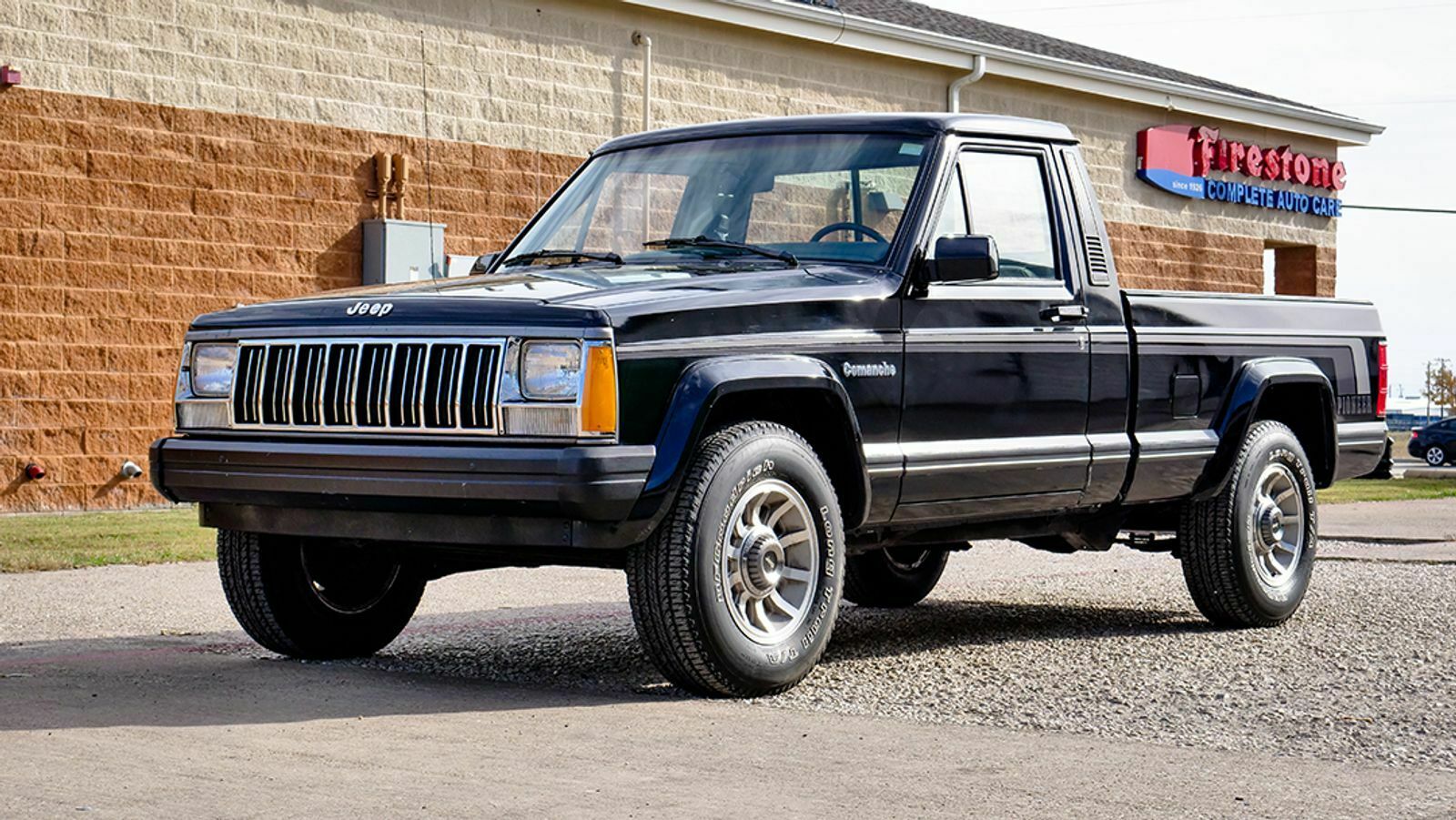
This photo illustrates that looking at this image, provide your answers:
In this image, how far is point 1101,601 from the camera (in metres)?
10.3

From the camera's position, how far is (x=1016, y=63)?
25.7 m

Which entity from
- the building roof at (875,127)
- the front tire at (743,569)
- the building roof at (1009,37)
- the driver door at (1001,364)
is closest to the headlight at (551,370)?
the front tire at (743,569)

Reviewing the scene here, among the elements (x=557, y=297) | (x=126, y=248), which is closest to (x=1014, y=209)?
(x=557, y=297)

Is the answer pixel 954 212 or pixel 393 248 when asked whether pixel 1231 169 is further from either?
pixel 954 212

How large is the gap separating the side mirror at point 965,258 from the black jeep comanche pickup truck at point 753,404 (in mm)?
13

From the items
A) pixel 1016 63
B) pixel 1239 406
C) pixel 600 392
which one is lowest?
pixel 1239 406

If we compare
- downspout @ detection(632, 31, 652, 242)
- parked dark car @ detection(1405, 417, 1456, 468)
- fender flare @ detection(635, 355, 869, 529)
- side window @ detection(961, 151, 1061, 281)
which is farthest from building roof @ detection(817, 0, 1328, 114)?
fender flare @ detection(635, 355, 869, 529)

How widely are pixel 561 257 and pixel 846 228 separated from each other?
115 cm

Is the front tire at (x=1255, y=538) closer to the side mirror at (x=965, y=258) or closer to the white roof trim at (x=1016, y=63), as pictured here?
the side mirror at (x=965, y=258)

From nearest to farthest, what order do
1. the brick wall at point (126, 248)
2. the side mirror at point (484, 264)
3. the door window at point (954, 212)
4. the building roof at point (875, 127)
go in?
the door window at point (954, 212) < the building roof at point (875, 127) < the side mirror at point (484, 264) < the brick wall at point (126, 248)

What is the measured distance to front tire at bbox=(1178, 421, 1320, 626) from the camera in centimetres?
897

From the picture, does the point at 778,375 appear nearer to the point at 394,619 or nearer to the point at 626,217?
the point at 626,217

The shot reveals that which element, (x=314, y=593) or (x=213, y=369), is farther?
(x=314, y=593)

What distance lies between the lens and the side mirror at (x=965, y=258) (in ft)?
24.1
